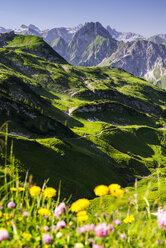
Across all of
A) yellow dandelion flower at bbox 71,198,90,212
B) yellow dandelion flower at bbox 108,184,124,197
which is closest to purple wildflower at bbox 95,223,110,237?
yellow dandelion flower at bbox 71,198,90,212

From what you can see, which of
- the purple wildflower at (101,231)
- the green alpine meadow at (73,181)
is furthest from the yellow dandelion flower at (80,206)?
the purple wildflower at (101,231)

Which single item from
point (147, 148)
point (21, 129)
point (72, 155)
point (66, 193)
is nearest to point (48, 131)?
point (21, 129)

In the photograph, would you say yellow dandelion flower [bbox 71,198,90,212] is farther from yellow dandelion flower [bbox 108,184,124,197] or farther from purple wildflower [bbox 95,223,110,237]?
purple wildflower [bbox 95,223,110,237]

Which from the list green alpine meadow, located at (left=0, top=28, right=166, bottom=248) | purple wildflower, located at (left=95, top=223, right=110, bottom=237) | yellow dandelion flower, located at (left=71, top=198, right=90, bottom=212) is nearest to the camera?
purple wildflower, located at (left=95, top=223, right=110, bottom=237)

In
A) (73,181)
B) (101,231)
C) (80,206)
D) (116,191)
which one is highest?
(73,181)

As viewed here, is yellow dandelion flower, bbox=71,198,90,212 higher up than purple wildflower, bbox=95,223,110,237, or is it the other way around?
yellow dandelion flower, bbox=71,198,90,212

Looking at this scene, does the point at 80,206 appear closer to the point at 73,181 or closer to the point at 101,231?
the point at 101,231

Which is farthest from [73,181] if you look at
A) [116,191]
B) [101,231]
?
[101,231]

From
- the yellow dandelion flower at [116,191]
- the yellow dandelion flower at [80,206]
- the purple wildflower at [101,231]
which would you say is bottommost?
the purple wildflower at [101,231]

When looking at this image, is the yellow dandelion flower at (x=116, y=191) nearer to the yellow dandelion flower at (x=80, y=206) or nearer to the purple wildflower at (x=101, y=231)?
the yellow dandelion flower at (x=80, y=206)

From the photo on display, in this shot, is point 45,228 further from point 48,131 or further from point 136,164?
point 136,164

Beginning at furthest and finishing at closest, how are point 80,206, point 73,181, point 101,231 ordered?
point 73,181 < point 80,206 < point 101,231

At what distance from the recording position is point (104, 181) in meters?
86.6

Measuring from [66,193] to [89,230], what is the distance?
58.2m
